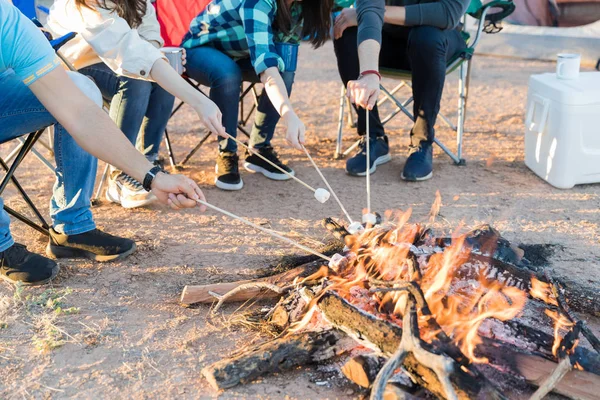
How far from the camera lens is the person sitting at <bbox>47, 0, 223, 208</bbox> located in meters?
2.85

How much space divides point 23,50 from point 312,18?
177 cm

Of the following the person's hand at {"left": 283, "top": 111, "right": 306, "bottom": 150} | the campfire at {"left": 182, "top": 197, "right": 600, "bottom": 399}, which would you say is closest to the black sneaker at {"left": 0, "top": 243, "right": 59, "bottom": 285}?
the campfire at {"left": 182, "top": 197, "right": 600, "bottom": 399}

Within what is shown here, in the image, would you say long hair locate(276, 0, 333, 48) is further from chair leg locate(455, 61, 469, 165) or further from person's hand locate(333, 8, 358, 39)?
chair leg locate(455, 61, 469, 165)

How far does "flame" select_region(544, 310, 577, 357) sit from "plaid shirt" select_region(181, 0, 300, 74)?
A: 69.9 inches

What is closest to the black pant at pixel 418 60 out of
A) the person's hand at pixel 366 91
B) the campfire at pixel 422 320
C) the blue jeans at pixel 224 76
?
the blue jeans at pixel 224 76

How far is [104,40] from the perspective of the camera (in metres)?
2.96

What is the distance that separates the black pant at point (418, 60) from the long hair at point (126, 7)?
1.35m

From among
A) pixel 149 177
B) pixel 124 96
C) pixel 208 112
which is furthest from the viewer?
pixel 124 96

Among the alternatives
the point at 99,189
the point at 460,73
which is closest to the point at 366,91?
the point at 460,73

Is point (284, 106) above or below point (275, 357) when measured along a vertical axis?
above

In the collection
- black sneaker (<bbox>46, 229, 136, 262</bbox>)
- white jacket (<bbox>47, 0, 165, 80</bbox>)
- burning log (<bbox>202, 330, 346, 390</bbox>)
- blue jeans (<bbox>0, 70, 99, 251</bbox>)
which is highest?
white jacket (<bbox>47, 0, 165, 80</bbox>)

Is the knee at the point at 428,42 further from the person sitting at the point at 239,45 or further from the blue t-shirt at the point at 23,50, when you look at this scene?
the blue t-shirt at the point at 23,50

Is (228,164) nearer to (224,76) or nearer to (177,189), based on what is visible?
(224,76)

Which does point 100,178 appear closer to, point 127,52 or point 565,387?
point 127,52
